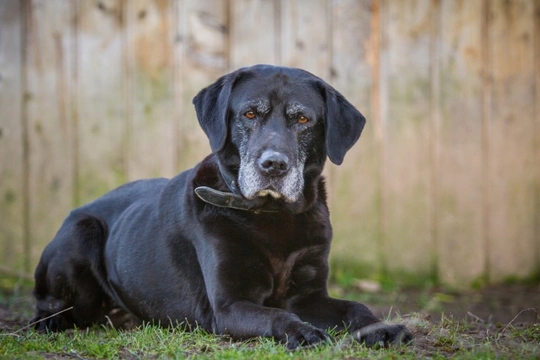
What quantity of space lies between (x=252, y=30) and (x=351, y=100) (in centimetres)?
A: 90

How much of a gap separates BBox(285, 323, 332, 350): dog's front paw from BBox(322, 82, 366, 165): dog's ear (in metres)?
0.90

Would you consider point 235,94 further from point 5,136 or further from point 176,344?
point 5,136

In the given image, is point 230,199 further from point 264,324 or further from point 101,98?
point 101,98

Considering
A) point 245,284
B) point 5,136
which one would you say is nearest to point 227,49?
point 5,136

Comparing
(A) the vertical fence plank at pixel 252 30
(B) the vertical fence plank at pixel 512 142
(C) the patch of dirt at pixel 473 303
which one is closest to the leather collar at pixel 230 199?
(C) the patch of dirt at pixel 473 303

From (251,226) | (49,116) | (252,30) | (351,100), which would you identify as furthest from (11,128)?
(251,226)

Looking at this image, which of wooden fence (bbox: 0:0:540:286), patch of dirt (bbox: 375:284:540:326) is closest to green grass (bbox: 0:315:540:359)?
patch of dirt (bbox: 375:284:540:326)

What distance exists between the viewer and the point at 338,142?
13.3 feet

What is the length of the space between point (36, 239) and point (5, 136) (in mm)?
776

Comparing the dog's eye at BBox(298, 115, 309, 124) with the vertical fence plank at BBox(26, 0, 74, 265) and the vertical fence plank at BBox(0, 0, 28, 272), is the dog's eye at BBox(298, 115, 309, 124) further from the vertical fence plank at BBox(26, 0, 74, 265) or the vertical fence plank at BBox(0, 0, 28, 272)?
the vertical fence plank at BBox(0, 0, 28, 272)

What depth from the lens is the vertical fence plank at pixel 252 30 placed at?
243 inches

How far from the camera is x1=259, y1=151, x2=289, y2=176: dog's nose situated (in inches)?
146

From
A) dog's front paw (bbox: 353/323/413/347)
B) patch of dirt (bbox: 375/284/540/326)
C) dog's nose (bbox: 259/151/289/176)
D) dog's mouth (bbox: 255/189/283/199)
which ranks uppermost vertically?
dog's nose (bbox: 259/151/289/176)

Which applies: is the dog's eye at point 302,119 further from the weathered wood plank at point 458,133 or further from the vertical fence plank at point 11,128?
the vertical fence plank at point 11,128
